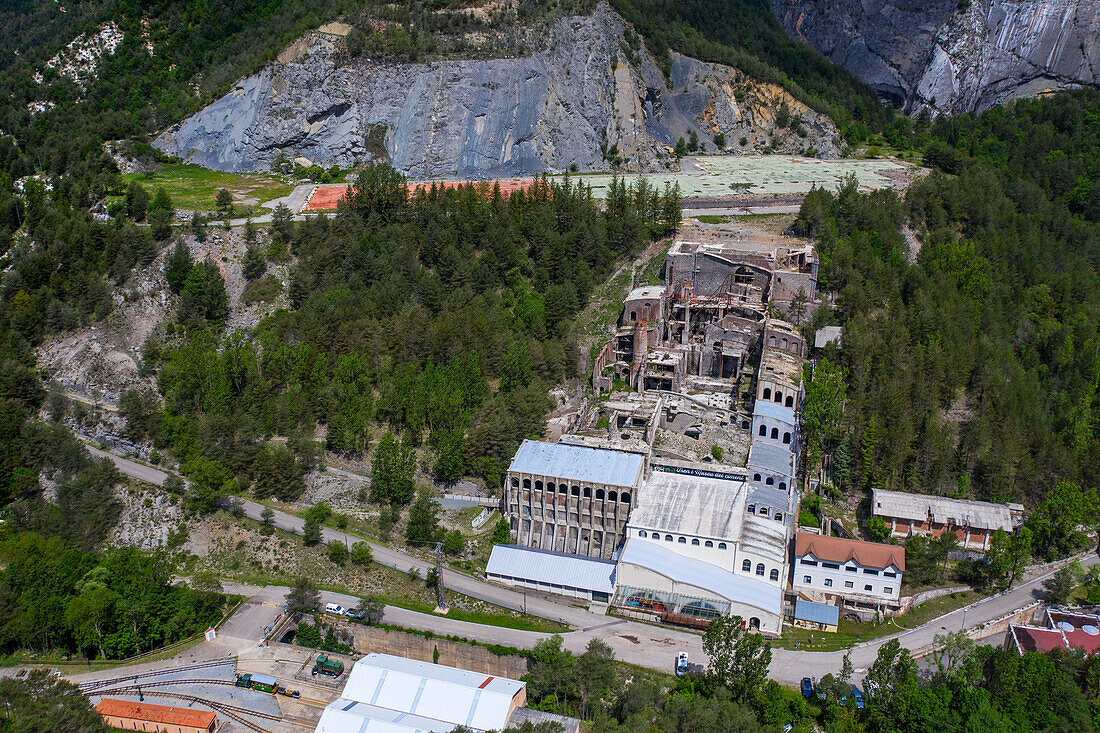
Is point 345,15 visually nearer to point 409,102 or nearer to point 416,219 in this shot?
point 409,102

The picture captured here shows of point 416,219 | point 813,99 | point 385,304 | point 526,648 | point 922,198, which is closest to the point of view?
point 526,648

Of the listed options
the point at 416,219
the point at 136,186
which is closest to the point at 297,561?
the point at 416,219

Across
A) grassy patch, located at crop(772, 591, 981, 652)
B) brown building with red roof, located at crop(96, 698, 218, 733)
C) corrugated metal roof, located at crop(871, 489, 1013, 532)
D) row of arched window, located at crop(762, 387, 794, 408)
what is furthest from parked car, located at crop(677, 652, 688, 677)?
brown building with red roof, located at crop(96, 698, 218, 733)

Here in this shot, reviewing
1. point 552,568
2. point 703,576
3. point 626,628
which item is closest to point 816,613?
point 703,576

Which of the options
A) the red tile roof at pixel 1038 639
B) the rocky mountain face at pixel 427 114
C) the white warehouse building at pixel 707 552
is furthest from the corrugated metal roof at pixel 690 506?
the rocky mountain face at pixel 427 114

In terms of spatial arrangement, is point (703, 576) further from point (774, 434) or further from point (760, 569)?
point (774, 434)

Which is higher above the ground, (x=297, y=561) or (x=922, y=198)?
(x=922, y=198)

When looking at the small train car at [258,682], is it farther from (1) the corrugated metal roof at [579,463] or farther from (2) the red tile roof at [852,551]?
(2) the red tile roof at [852,551]
